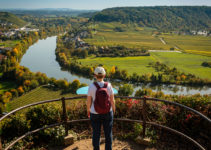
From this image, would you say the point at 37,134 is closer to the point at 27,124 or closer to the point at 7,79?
the point at 27,124

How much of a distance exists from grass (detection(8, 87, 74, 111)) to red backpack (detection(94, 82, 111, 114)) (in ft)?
138

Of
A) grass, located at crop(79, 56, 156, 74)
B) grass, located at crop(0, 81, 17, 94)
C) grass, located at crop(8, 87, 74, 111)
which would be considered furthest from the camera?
grass, located at crop(79, 56, 156, 74)

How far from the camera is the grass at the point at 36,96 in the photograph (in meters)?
42.4

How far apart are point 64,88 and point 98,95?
4984 cm

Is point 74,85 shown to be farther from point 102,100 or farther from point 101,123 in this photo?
point 102,100

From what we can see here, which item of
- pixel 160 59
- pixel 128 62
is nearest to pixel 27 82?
A: pixel 128 62

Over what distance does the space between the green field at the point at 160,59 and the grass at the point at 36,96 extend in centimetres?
2777

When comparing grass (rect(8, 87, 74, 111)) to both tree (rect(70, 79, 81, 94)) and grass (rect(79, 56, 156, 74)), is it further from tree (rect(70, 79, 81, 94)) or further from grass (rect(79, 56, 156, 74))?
grass (rect(79, 56, 156, 74))

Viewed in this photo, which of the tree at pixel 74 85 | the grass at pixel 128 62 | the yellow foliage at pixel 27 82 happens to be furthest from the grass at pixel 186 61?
the yellow foliage at pixel 27 82

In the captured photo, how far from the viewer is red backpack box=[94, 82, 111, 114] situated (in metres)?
2.99

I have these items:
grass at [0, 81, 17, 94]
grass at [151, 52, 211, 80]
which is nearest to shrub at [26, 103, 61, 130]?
grass at [0, 81, 17, 94]

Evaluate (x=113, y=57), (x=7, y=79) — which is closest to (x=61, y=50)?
(x=113, y=57)

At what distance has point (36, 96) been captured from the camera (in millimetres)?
47125

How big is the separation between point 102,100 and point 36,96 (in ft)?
156
